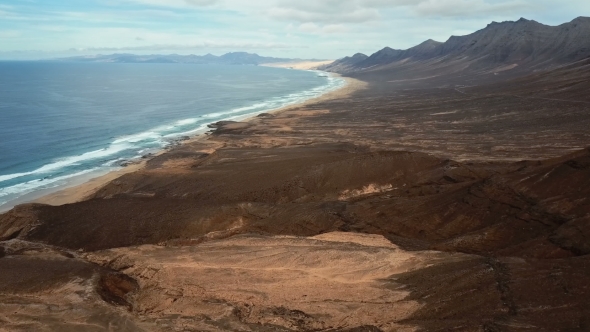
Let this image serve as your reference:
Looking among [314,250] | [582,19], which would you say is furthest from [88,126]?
[582,19]

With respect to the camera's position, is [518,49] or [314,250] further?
[518,49]

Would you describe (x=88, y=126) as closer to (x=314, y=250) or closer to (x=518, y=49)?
(x=314, y=250)

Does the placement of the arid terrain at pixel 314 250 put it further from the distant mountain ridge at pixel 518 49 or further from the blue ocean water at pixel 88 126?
the distant mountain ridge at pixel 518 49

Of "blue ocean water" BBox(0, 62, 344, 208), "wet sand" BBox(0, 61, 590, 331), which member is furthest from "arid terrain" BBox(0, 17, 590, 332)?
"blue ocean water" BBox(0, 62, 344, 208)

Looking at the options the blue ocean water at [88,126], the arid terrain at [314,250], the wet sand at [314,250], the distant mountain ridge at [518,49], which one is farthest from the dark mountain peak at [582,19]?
the wet sand at [314,250]

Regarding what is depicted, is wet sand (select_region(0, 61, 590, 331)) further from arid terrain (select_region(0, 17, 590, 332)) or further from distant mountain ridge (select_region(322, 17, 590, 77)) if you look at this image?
distant mountain ridge (select_region(322, 17, 590, 77))

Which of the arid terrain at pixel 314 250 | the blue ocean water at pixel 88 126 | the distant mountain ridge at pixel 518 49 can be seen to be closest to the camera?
the arid terrain at pixel 314 250

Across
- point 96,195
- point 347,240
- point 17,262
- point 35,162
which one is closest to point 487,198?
point 347,240

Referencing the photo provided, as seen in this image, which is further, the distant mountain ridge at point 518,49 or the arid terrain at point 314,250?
the distant mountain ridge at point 518,49

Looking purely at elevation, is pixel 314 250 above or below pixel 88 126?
below
